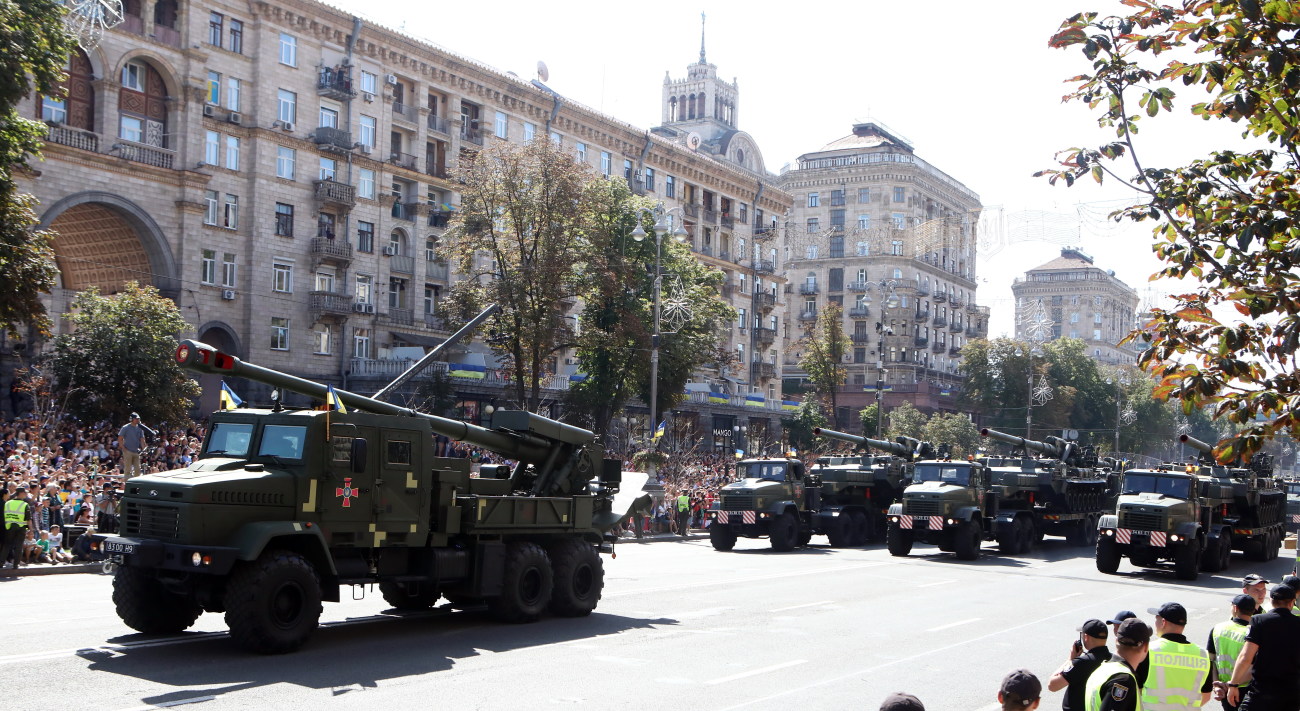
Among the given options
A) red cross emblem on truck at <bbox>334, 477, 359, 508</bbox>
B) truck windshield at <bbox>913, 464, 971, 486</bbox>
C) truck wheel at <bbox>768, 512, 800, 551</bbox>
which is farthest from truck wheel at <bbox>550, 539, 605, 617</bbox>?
truck windshield at <bbox>913, 464, 971, 486</bbox>

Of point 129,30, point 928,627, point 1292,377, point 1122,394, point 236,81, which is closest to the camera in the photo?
point 1292,377

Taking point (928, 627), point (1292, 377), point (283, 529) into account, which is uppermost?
point (1292, 377)

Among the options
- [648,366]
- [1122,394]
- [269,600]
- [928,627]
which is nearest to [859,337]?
[1122,394]

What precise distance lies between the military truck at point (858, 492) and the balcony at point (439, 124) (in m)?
25.1

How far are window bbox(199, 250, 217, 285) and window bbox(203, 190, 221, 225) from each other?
1070 mm

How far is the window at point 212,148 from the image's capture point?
42875 mm

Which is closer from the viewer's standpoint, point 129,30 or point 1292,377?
point 1292,377

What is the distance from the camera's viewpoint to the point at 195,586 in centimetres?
1222

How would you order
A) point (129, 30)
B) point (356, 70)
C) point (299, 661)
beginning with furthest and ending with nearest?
point (356, 70)
point (129, 30)
point (299, 661)

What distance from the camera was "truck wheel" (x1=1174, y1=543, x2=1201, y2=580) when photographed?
82.8 feet

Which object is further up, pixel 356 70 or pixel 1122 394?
pixel 356 70

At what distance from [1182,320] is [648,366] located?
38515mm

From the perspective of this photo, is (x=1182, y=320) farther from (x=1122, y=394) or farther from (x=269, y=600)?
(x=1122, y=394)

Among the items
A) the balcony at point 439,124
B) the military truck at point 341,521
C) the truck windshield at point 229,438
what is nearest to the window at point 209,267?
the balcony at point 439,124
